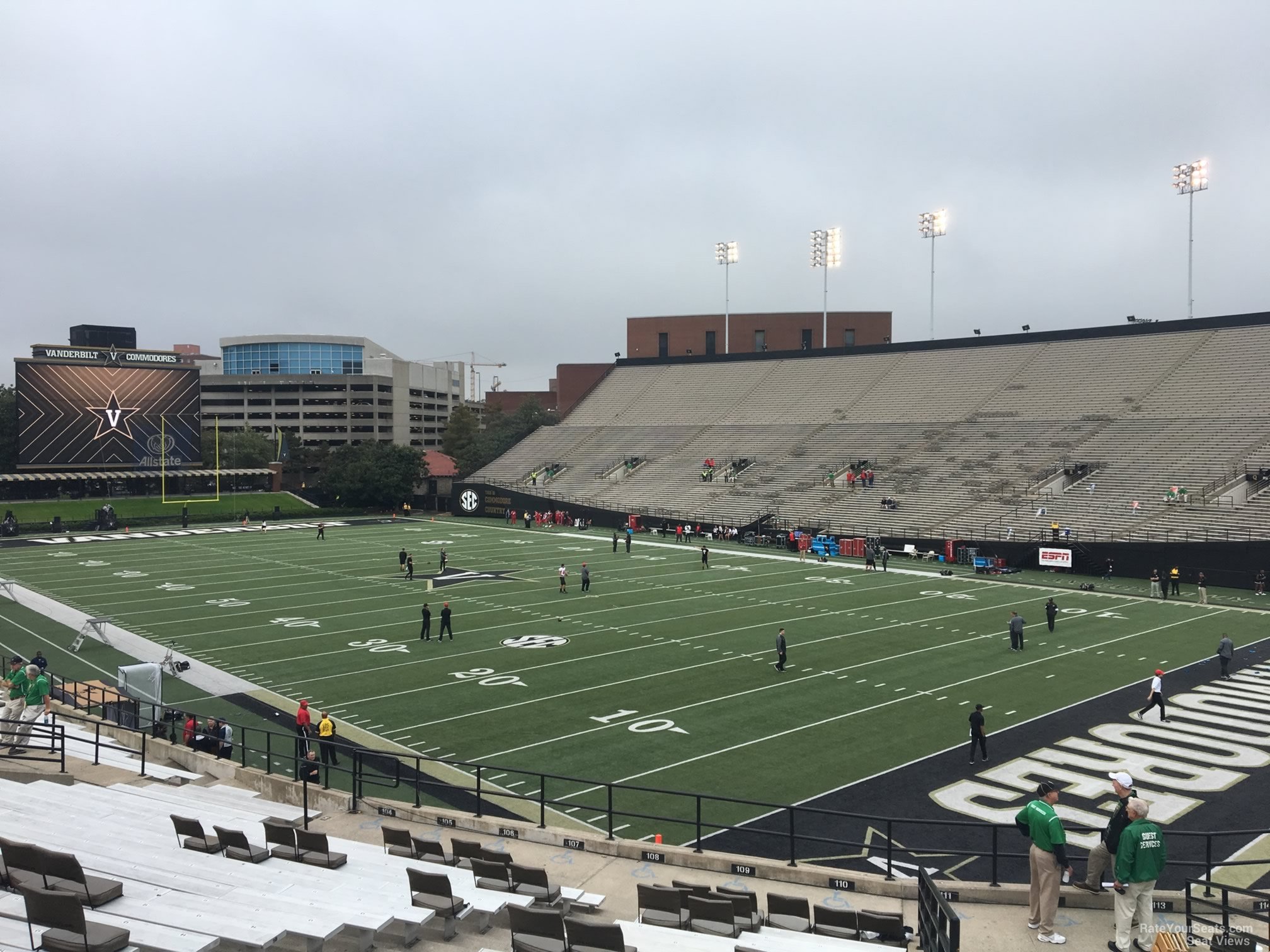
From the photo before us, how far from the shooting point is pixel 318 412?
126 m

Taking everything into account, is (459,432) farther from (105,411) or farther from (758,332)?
(105,411)

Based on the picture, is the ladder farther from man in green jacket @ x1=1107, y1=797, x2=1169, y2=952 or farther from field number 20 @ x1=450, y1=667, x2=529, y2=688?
man in green jacket @ x1=1107, y1=797, x2=1169, y2=952

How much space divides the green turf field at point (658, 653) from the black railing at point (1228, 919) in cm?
704

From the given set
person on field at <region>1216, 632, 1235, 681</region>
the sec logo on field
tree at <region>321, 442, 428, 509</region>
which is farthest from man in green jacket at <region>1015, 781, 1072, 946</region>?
tree at <region>321, 442, 428, 509</region>

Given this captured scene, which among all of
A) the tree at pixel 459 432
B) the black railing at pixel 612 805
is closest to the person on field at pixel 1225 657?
the black railing at pixel 612 805

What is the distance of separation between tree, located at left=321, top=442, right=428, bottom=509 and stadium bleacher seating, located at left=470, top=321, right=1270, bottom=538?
6.16 meters

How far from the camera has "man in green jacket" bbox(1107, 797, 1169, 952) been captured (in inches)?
279

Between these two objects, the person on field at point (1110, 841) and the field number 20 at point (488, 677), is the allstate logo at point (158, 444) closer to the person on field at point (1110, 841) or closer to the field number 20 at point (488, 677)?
the field number 20 at point (488, 677)

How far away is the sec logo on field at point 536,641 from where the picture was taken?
25.0m

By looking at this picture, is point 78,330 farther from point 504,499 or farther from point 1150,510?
point 1150,510

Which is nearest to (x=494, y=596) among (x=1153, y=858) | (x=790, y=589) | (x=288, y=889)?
(x=790, y=589)

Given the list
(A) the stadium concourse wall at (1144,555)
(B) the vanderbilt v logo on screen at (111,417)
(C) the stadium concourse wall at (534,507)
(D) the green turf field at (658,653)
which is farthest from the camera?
(B) the vanderbilt v logo on screen at (111,417)

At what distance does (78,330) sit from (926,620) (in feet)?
267

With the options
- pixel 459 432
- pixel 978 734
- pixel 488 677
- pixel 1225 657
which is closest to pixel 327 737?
pixel 488 677
